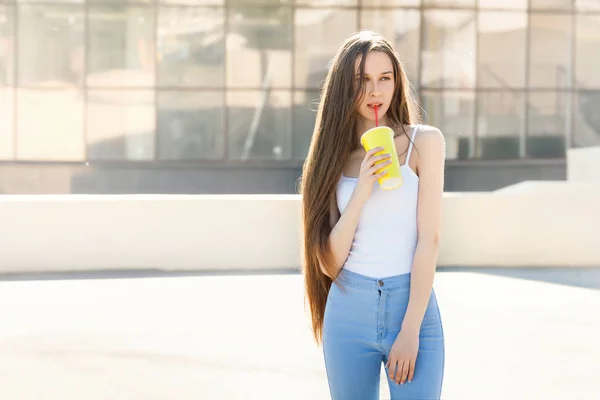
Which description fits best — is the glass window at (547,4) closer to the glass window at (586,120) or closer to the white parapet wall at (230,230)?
→ the glass window at (586,120)

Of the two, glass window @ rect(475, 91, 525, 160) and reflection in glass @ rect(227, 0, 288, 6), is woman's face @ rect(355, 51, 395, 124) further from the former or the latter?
glass window @ rect(475, 91, 525, 160)

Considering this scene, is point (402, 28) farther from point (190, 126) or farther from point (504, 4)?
point (190, 126)

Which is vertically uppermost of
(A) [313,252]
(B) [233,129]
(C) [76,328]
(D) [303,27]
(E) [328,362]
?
(D) [303,27]

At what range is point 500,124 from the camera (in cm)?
2180

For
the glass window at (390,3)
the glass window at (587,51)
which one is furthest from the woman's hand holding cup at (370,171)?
the glass window at (587,51)

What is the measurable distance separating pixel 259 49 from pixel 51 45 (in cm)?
498

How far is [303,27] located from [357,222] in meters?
19.0

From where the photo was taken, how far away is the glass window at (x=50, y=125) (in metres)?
20.4

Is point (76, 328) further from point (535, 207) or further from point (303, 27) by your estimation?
point (303, 27)

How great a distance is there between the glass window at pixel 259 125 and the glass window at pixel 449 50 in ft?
12.0

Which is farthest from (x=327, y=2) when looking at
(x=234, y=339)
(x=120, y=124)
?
(x=234, y=339)

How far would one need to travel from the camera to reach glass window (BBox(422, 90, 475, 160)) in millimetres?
21484

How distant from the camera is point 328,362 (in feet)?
7.97

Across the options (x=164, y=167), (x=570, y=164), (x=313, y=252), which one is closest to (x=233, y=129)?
(x=164, y=167)
